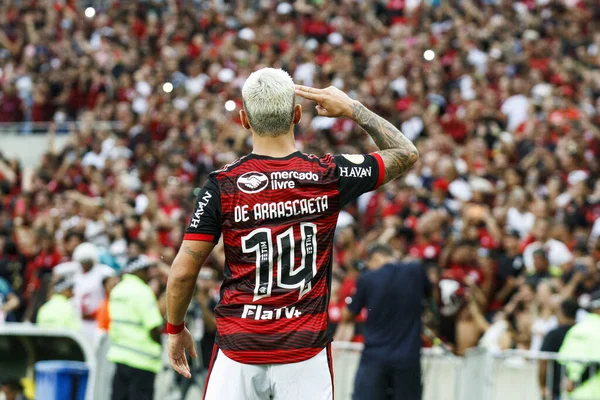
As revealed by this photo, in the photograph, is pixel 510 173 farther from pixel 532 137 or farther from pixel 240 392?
pixel 240 392

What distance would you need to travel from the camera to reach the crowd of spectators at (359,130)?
40.0ft

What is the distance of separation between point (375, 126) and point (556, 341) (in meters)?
5.43

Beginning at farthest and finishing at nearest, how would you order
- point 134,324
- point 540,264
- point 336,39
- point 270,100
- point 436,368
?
1. point 336,39
2. point 540,264
3. point 134,324
4. point 436,368
5. point 270,100

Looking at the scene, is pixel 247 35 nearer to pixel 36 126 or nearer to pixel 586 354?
pixel 36 126

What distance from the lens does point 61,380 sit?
11602 millimetres

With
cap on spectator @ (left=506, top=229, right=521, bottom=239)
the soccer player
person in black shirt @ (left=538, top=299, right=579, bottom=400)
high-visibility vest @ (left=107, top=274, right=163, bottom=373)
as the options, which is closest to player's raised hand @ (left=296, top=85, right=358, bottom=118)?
the soccer player

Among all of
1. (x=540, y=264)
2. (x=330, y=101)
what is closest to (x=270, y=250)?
(x=330, y=101)

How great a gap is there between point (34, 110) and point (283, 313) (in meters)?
18.8

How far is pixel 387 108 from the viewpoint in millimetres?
16219

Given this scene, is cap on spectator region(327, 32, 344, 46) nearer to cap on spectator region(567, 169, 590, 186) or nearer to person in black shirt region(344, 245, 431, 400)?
cap on spectator region(567, 169, 590, 186)

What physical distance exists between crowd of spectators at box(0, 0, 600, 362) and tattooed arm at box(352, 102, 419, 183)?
17.4 ft

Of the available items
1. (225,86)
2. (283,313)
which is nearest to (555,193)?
(225,86)

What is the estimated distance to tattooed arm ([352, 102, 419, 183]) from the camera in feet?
15.2

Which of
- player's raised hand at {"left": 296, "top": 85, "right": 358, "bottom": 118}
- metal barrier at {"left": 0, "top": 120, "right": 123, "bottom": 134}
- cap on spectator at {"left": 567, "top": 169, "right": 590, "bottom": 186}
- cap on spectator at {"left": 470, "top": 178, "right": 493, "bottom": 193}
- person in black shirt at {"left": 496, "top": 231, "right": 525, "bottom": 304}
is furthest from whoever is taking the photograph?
metal barrier at {"left": 0, "top": 120, "right": 123, "bottom": 134}
